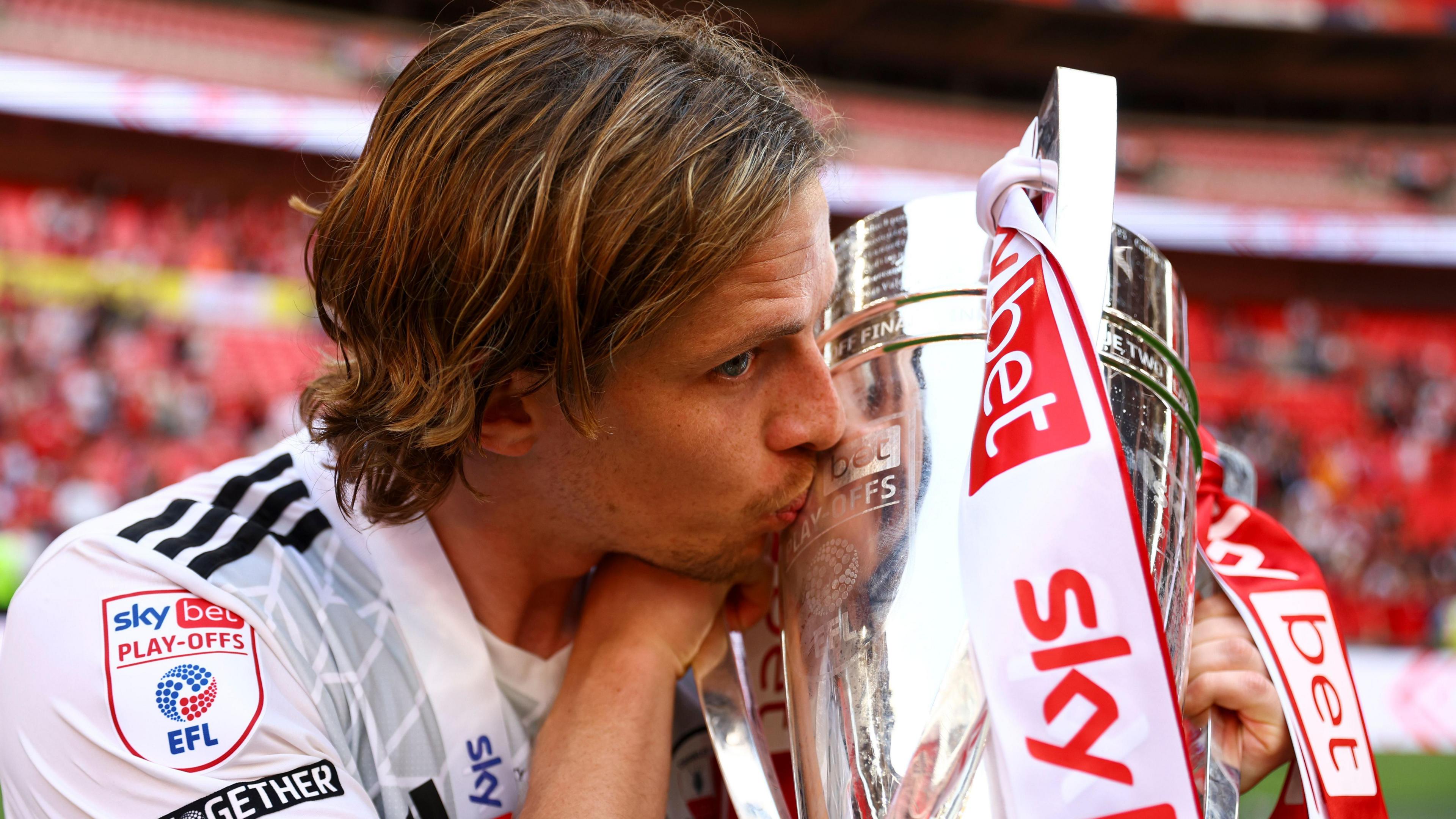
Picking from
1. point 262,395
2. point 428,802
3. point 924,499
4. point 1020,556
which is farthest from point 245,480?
point 262,395

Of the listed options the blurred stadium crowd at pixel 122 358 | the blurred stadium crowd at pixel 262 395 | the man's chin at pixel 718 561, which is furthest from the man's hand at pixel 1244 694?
the blurred stadium crowd at pixel 122 358

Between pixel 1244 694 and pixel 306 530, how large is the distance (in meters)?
0.75

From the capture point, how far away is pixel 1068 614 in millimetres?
587

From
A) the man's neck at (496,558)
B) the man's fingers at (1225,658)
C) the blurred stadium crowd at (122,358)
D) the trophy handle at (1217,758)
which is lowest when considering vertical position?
the trophy handle at (1217,758)

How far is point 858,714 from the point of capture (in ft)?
2.46

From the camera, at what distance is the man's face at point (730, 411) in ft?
2.77

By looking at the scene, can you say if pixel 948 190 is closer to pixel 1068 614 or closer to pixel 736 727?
pixel 736 727

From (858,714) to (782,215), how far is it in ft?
1.23

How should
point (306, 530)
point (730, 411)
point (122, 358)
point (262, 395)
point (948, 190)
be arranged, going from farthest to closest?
point (948, 190) < point (262, 395) < point (122, 358) < point (306, 530) < point (730, 411)

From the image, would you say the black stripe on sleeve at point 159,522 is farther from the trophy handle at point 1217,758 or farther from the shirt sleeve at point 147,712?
the trophy handle at point 1217,758

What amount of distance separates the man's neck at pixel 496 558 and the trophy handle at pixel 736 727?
0.15 metres

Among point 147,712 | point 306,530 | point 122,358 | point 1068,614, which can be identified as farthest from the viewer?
point 122,358

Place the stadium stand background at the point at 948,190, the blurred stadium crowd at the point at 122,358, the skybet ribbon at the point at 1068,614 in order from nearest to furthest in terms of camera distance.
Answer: the skybet ribbon at the point at 1068,614
the blurred stadium crowd at the point at 122,358
the stadium stand background at the point at 948,190

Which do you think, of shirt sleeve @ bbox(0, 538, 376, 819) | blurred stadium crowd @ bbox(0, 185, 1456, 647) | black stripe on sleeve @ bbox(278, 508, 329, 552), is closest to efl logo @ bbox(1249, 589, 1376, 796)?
shirt sleeve @ bbox(0, 538, 376, 819)
